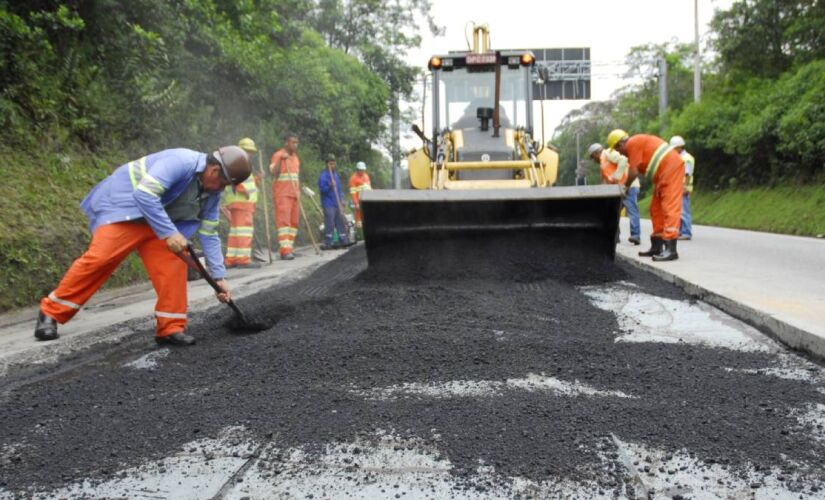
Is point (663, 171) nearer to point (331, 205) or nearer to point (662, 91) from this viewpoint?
point (331, 205)

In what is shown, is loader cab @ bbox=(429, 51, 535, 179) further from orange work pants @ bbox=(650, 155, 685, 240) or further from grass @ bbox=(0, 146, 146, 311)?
grass @ bbox=(0, 146, 146, 311)

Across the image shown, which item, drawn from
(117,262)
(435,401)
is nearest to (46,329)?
(117,262)

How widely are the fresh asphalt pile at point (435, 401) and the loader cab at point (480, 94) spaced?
392 centimetres

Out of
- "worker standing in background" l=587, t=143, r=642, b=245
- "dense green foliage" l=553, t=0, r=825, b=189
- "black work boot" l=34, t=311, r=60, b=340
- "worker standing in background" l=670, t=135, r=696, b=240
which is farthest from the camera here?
"dense green foliage" l=553, t=0, r=825, b=189

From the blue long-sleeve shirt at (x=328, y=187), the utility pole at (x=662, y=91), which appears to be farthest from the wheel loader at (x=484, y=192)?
the utility pole at (x=662, y=91)

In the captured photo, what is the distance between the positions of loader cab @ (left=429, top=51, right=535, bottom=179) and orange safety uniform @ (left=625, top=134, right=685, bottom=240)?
51.3 inches

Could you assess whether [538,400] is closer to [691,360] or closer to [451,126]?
[691,360]

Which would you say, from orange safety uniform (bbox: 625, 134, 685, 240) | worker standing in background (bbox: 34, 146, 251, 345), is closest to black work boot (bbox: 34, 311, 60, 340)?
worker standing in background (bbox: 34, 146, 251, 345)

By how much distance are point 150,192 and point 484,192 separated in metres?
2.97

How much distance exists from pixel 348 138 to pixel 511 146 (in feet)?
35.7

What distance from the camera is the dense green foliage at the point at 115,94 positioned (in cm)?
652

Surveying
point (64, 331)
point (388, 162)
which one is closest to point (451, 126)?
point (64, 331)

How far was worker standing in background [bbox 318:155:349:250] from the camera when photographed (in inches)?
479

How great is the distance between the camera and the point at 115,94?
880 cm
